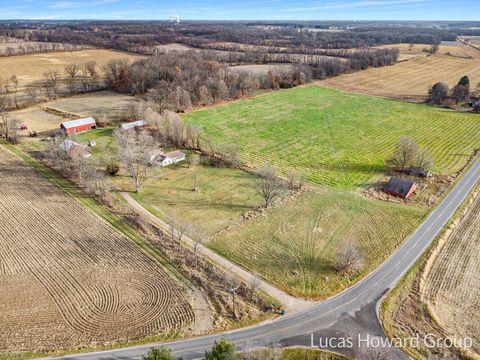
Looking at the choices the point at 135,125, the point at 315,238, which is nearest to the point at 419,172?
the point at 315,238

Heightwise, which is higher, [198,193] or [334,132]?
[334,132]

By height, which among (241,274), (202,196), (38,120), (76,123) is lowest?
(241,274)

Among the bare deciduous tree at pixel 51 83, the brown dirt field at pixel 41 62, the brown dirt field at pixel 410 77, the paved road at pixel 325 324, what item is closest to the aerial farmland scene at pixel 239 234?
the paved road at pixel 325 324

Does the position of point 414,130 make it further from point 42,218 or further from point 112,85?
point 112,85

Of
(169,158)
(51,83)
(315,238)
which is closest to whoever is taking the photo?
(315,238)

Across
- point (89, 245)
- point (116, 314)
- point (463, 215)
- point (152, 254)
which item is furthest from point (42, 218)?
point (463, 215)

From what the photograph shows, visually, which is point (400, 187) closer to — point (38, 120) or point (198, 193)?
point (198, 193)

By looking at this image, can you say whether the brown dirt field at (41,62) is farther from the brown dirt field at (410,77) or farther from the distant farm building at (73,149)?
the brown dirt field at (410,77)
